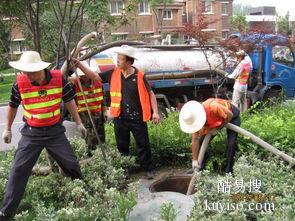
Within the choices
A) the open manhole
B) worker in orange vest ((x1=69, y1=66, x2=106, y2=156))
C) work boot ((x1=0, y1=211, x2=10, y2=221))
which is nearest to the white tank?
worker in orange vest ((x1=69, y1=66, x2=106, y2=156))

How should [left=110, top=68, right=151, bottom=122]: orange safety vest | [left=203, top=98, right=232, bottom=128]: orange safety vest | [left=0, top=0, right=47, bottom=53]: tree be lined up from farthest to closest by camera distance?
[left=110, top=68, right=151, bottom=122]: orange safety vest < [left=0, top=0, right=47, bottom=53]: tree < [left=203, top=98, right=232, bottom=128]: orange safety vest

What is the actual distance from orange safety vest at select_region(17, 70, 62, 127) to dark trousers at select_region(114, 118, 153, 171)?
1238 mm

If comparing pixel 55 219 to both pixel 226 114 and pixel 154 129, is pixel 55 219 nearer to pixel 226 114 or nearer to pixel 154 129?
pixel 226 114

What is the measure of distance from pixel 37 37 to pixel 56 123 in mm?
1107

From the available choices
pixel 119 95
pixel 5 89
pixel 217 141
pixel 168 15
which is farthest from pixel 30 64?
pixel 168 15

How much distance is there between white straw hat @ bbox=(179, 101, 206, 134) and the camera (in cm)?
429

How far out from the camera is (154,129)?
19.7 feet

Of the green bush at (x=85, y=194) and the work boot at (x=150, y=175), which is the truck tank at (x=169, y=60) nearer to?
the work boot at (x=150, y=175)

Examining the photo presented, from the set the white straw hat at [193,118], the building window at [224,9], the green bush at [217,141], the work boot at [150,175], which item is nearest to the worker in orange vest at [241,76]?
the green bush at [217,141]

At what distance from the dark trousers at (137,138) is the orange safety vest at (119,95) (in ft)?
0.41

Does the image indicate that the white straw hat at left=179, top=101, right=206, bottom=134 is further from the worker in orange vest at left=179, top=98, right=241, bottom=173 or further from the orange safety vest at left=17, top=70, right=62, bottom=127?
the orange safety vest at left=17, top=70, right=62, bottom=127

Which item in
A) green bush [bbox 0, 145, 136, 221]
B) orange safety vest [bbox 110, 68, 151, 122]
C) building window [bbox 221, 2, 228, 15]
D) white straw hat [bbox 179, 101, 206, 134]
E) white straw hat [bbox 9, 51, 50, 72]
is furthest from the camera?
building window [bbox 221, 2, 228, 15]

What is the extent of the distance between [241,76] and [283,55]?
207 cm

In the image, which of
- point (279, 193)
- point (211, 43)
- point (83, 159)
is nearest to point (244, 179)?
point (279, 193)
